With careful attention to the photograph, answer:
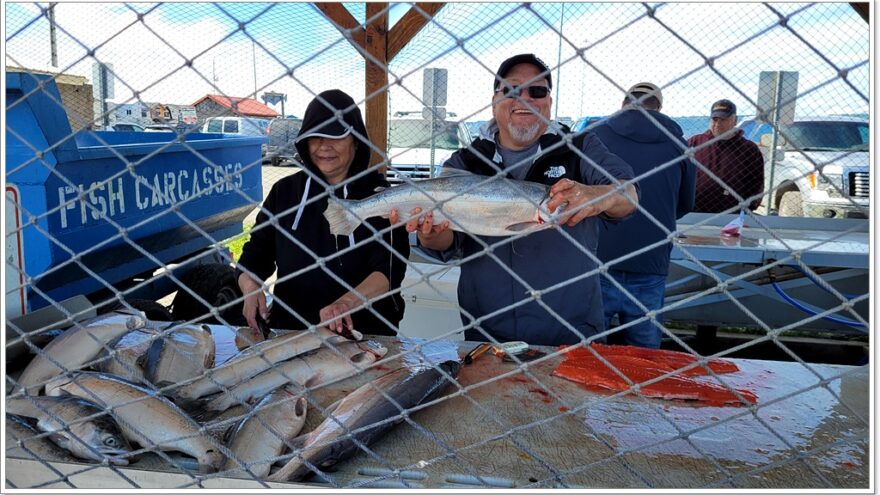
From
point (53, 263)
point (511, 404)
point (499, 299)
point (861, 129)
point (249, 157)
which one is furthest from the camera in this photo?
point (861, 129)

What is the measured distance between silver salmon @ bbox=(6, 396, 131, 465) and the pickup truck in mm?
332

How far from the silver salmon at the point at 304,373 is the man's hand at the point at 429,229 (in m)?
0.53

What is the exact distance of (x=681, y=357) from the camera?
2.66 metres

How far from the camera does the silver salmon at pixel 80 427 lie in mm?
1877

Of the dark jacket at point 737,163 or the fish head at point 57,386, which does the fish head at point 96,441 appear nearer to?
the fish head at point 57,386

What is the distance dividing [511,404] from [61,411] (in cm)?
147

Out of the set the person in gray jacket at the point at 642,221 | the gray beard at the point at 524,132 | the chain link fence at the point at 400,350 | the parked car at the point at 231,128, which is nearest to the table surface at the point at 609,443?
the chain link fence at the point at 400,350

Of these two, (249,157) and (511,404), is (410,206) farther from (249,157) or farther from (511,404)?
(249,157)

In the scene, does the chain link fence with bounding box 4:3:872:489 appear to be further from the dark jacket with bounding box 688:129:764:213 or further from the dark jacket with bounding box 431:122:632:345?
the dark jacket with bounding box 688:129:764:213

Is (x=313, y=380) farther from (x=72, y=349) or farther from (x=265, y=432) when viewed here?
(x=72, y=349)

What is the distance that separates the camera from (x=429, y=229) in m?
2.28

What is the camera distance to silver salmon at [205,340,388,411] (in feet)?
7.41

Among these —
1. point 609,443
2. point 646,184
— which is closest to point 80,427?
point 609,443

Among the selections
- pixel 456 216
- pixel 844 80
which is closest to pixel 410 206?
pixel 456 216
